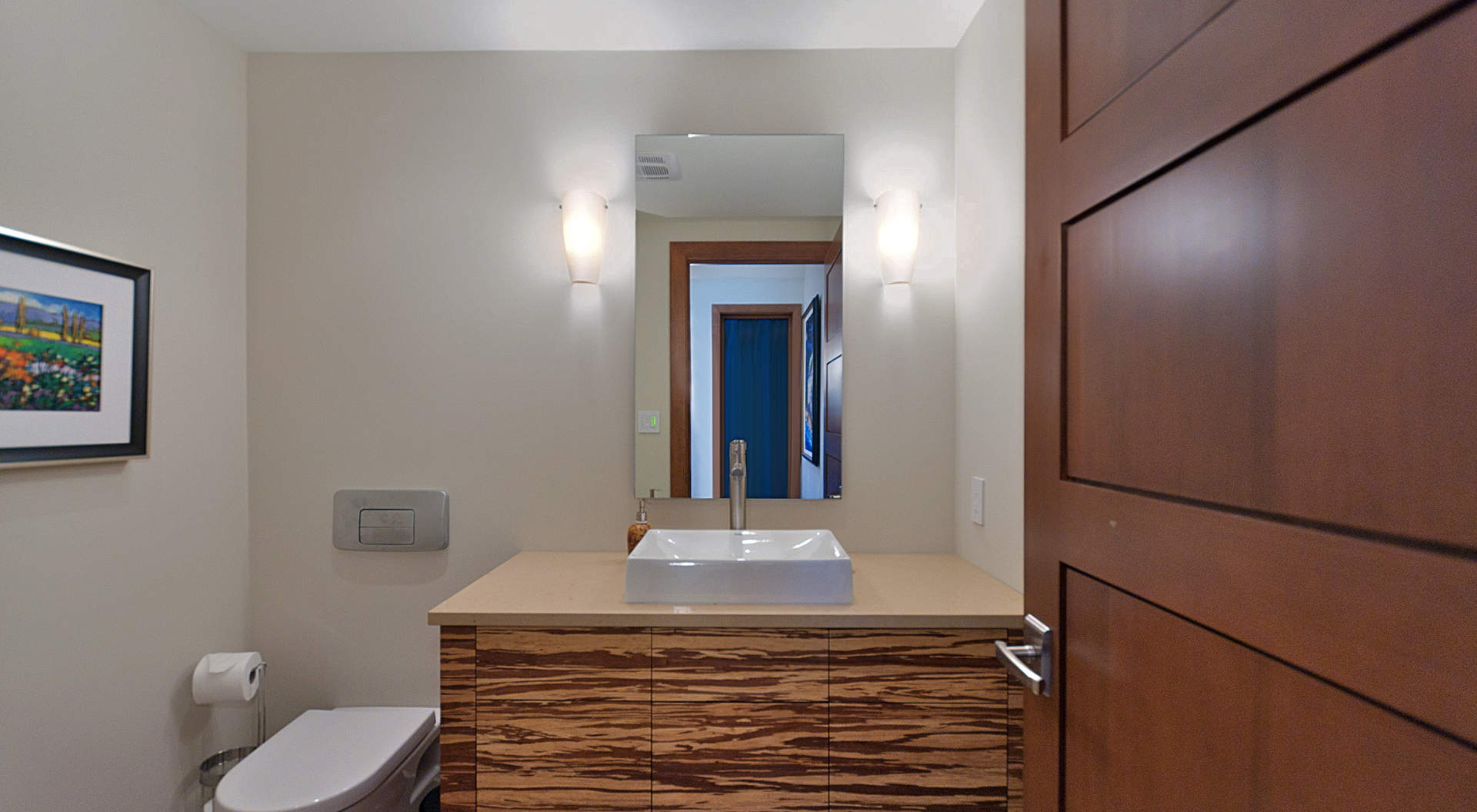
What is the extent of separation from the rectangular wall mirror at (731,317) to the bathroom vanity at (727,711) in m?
0.62

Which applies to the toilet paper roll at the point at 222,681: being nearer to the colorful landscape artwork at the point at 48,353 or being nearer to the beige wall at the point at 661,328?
the colorful landscape artwork at the point at 48,353

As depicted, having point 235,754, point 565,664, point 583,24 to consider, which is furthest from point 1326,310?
point 235,754

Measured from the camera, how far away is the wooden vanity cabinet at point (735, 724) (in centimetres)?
143

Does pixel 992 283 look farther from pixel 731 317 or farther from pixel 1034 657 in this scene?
pixel 1034 657

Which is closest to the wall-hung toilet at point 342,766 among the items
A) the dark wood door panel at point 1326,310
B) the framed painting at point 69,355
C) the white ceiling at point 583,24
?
the framed painting at point 69,355

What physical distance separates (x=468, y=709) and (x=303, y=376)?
1.18 m

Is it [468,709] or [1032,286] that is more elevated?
[1032,286]

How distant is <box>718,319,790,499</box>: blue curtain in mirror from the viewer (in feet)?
6.64

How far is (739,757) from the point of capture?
4.69ft

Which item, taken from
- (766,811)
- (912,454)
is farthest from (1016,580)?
(766,811)

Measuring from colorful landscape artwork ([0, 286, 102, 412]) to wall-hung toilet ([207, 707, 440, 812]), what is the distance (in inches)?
34.5

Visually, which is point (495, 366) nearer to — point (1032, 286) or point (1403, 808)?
point (1032, 286)

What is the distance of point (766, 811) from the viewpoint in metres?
1.43

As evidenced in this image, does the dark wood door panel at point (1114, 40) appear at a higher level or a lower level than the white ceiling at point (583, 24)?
lower
